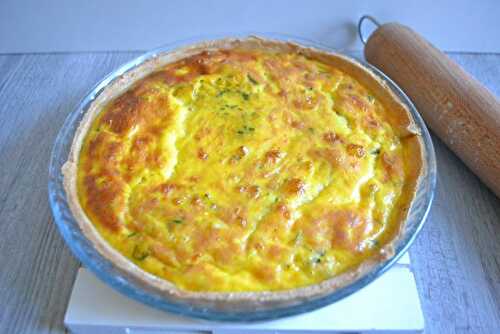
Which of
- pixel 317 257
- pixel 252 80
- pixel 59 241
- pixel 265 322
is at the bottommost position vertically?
pixel 59 241

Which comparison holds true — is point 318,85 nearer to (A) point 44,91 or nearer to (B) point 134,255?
(B) point 134,255

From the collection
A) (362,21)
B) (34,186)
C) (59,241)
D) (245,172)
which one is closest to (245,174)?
(245,172)

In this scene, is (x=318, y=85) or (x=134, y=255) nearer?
(x=134, y=255)

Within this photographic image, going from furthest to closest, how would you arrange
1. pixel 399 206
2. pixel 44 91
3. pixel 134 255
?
pixel 44 91, pixel 399 206, pixel 134 255

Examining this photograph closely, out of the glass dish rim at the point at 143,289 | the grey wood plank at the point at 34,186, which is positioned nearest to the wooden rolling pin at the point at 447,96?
the glass dish rim at the point at 143,289

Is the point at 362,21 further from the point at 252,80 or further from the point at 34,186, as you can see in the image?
the point at 34,186

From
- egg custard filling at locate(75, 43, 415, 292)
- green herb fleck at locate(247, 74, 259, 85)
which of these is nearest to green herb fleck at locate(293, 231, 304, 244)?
egg custard filling at locate(75, 43, 415, 292)

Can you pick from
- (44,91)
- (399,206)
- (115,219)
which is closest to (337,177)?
(399,206)

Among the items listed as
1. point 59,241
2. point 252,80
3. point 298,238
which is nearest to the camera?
point 298,238
